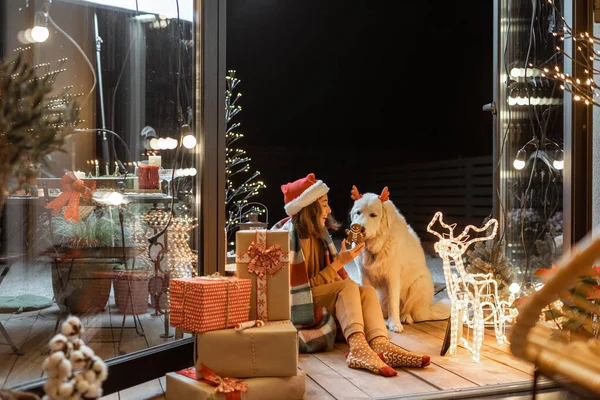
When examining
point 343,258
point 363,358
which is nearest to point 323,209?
point 343,258

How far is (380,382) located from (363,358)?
20 centimetres

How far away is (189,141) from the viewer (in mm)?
2746

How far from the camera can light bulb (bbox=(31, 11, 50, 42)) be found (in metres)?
2.14

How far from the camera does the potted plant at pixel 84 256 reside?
224cm

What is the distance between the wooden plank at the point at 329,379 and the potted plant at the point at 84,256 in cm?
96

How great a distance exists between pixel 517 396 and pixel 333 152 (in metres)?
7.20

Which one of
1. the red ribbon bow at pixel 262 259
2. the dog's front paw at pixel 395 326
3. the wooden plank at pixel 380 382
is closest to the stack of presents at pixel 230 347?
the red ribbon bow at pixel 262 259

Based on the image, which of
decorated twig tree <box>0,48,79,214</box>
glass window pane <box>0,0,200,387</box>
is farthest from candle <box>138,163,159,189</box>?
decorated twig tree <box>0,48,79,214</box>

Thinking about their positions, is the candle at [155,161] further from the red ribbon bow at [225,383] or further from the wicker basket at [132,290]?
the red ribbon bow at [225,383]

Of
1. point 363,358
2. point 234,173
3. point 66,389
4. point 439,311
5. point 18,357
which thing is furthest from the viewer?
point 234,173

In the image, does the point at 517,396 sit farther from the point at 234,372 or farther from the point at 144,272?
the point at 144,272

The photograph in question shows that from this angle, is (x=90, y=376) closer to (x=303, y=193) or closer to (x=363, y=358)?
(x=363, y=358)

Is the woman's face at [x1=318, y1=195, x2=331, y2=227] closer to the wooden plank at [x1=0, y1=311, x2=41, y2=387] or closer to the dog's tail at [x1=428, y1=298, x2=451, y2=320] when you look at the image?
the dog's tail at [x1=428, y1=298, x2=451, y2=320]

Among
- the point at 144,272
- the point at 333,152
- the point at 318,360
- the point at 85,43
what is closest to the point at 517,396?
the point at 318,360
